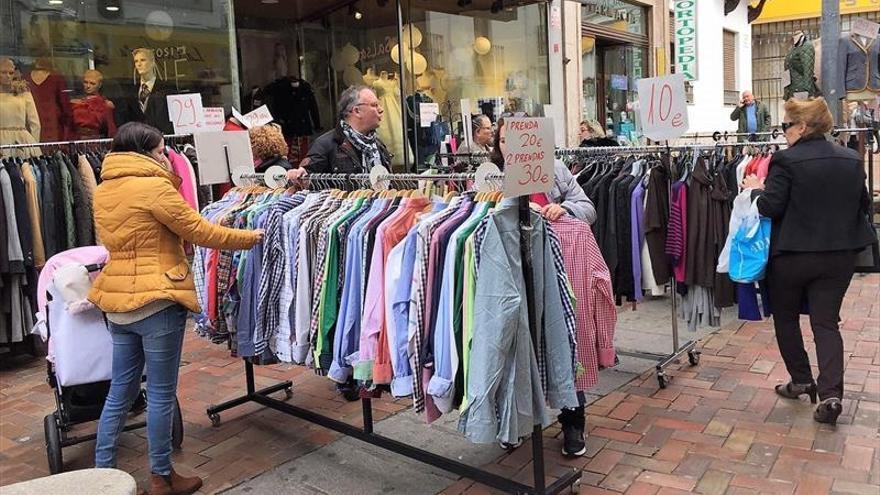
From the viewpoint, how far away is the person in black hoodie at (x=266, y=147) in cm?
537

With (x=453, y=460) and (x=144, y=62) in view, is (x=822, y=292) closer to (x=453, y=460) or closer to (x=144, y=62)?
(x=453, y=460)

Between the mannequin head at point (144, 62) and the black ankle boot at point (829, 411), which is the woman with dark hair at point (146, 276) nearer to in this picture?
the black ankle boot at point (829, 411)

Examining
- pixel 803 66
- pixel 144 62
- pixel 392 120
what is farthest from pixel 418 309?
pixel 803 66

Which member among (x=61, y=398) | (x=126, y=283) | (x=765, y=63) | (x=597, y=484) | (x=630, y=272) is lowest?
(x=597, y=484)

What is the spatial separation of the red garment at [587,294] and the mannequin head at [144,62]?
19.2 feet

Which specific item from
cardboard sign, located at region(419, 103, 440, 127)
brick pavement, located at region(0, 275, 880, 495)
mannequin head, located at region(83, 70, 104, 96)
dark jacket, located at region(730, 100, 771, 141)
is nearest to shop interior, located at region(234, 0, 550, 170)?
cardboard sign, located at region(419, 103, 440, 127)

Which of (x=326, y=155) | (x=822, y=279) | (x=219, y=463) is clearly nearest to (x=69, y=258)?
(x=219, y=463)

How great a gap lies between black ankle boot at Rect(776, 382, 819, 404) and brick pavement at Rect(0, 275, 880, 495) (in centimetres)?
6

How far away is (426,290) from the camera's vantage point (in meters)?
3.06

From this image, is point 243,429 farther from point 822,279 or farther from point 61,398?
point 822,279

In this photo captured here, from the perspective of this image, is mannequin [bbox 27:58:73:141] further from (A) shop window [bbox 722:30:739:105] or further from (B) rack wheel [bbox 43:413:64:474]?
(A) shop window [bbox 722:30:739:105]

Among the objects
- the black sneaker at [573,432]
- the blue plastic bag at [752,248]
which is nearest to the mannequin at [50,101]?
the black sneaker at [573,432]

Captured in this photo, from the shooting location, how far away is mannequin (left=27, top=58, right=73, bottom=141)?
6910 millimetres

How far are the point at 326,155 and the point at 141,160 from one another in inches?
65.3
